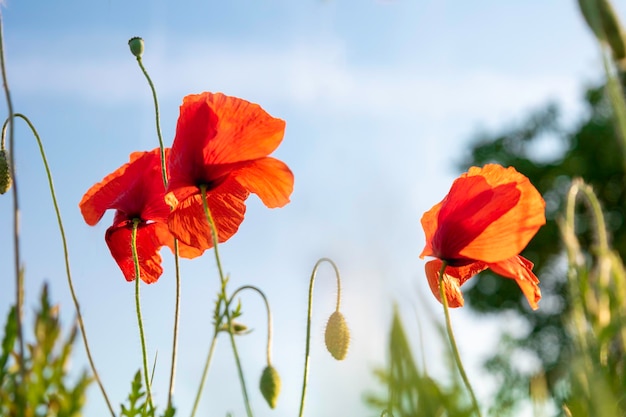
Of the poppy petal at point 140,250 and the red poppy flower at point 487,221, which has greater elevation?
the poppy petal at point 140,250

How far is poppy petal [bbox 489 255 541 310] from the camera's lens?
1.21 metres

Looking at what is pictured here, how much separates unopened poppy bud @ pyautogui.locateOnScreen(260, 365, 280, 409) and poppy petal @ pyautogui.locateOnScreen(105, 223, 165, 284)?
1.11ft

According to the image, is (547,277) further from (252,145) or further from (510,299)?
(252,145)

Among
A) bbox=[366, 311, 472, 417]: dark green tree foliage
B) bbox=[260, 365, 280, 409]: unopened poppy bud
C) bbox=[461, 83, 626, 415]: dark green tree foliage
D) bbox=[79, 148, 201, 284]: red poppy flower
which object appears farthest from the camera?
bbox=[461, 83, 626, 415]: dark green tree foliage

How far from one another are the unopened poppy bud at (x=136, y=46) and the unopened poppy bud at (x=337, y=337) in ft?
1.68

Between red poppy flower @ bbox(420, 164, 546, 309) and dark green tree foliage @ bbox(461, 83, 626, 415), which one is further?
dark green tree foliage @ bbox(461, 83, 626, 415)

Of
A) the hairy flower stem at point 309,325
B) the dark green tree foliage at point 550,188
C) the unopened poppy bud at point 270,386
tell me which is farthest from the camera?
the dark green tree foliage at point 550,188

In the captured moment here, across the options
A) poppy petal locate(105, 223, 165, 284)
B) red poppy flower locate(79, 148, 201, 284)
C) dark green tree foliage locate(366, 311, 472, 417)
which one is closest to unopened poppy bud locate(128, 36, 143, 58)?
red poppy flower locate(79, 148, 201, 284)

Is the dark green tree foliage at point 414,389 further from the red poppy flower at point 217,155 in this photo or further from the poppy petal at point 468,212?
the red poppy flower at point 217,155

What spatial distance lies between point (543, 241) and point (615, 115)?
1878 cm

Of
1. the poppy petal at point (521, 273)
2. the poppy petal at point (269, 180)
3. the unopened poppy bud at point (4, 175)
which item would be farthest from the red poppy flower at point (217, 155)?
the poppy petal at point (521, 273)

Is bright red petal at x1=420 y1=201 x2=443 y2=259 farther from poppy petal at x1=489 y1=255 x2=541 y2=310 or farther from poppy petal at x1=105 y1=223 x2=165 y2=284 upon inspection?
poppy petal at x1=105 y1=223 x2=165 y2=284

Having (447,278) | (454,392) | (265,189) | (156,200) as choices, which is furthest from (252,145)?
(454,392)

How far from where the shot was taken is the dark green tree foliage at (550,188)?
1848cm
